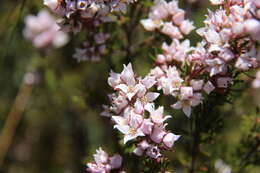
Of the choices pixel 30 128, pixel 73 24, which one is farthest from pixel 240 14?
pixel 30 128

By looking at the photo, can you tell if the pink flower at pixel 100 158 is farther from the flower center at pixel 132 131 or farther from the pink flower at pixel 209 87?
the pink flower at pixel 209 87

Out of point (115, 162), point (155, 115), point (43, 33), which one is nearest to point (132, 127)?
point (155, 115)

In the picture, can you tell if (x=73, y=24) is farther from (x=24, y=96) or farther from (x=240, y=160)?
(x=24, y=96)

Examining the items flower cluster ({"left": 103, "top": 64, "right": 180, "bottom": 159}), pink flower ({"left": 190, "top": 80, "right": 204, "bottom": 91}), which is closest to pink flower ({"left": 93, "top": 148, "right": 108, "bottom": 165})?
flower cluster ({"left": 103, "top": 64, "right": 180, "bottom": 159})

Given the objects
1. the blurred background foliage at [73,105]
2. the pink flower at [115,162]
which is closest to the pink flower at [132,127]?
the pink flower at [115,162]

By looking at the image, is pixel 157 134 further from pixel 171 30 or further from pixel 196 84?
pixel 171 30
